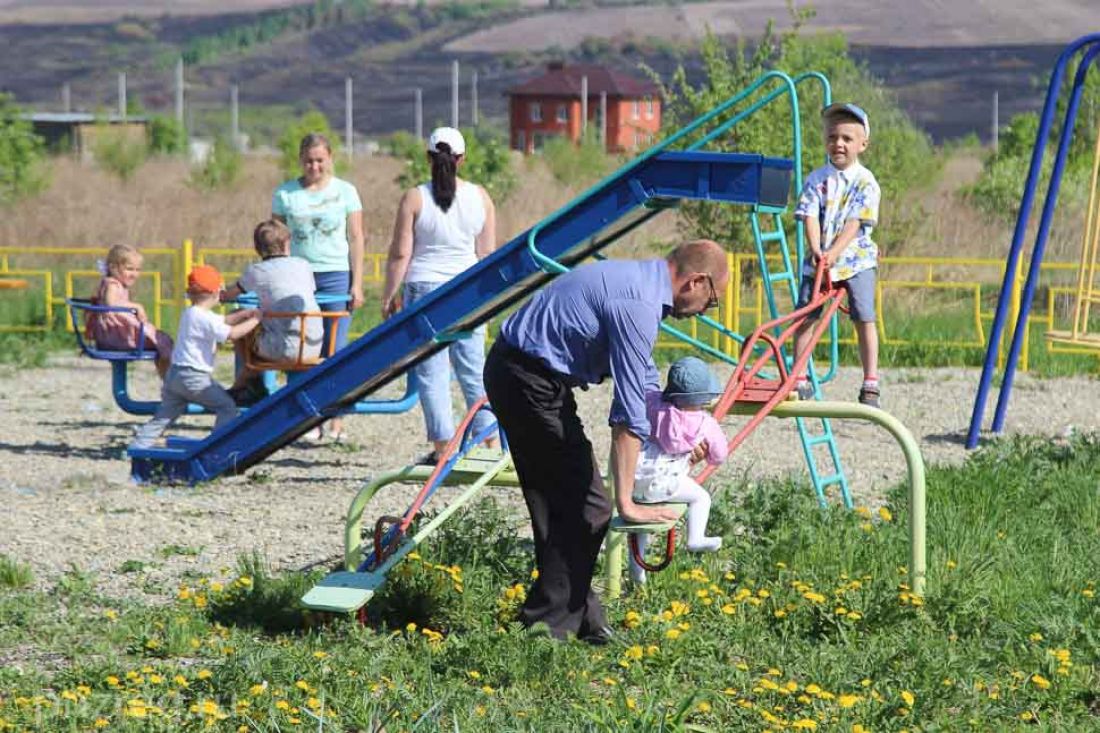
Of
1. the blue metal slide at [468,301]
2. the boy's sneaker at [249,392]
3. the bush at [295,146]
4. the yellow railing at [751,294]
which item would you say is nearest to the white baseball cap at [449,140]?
the blue metal slide at [468,301]

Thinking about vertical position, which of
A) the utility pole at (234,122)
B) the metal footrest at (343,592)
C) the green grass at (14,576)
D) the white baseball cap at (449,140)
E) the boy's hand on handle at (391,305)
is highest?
the white baseball cap at (449,140)

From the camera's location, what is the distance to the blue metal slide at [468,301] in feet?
21.0

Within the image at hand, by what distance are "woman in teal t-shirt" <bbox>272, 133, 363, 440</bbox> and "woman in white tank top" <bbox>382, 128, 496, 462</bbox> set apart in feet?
2.87

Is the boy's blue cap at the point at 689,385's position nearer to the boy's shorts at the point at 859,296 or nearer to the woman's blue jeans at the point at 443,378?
the boy's shorts at the point at 859,296

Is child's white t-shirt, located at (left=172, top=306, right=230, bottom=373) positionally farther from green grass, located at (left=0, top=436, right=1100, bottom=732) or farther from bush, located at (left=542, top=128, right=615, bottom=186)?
bush, located at (left=542, top=128, right=615, bottom=186)

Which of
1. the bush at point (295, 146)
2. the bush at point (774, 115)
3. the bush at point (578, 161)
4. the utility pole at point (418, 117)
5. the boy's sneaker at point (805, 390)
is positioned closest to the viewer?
the boy's sneaker at point (805, 390)

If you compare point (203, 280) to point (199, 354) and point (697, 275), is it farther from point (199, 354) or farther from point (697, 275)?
point (697, 275)

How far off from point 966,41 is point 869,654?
122735 millimetres

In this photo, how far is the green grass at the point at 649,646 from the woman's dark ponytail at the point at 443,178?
6.85 feet

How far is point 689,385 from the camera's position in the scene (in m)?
5.58

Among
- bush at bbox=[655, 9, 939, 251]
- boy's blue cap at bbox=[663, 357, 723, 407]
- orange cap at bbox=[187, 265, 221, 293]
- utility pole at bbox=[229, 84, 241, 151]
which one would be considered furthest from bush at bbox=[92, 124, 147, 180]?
boy's blue cap at bbox=[663, 357, 723, 407]

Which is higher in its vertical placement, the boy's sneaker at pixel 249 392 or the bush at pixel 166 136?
the boy's sneaker at pixel 249 392

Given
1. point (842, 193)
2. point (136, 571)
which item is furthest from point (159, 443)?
point (842, 193)

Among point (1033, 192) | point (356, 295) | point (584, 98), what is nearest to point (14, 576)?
point (356, 295)
